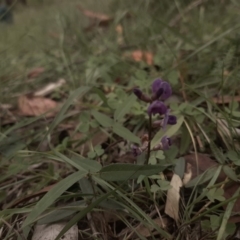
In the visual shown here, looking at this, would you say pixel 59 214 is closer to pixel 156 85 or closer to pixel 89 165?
pixel 89 165

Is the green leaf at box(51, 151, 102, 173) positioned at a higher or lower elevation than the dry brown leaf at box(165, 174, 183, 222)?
higher

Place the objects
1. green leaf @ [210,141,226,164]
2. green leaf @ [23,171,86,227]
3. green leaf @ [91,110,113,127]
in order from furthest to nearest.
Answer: green leaf @ [91,110,113,127] < green leaf @ [210,141,226,164] < green leaf @ [23,171,86,227]

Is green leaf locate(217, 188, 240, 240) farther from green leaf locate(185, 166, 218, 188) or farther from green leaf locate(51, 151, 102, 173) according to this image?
green leaf locate(51, 151, 102, 173)

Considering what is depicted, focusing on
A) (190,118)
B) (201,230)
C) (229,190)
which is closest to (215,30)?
(190,118)

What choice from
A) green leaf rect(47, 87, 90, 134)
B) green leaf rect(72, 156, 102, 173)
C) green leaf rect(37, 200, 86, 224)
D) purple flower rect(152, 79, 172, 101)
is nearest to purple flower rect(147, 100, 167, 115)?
purple flower rect(152, 79, 172, 101)

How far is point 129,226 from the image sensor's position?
911mm

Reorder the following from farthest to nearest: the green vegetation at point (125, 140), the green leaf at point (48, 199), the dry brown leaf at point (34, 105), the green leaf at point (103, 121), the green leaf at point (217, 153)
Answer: the dry brown leaf at point (34, 105)
the green leaf at point (103, 121)
the green leaf at point (217, 153)
the green vegetation at point (125, 140)
the green leaf at point (48, 199)

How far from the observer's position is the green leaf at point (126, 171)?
84 centimetres

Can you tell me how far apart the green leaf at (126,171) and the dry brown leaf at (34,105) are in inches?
31.3

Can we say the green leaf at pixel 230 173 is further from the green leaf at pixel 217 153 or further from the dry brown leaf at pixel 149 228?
the dry brown leaf at pixel 149 228

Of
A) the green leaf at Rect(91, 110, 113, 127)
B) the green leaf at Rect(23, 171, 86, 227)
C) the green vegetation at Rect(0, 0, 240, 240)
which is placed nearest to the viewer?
the green leaf at Rect(23, 171, 86, 227)

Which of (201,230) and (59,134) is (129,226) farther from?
(59,134)

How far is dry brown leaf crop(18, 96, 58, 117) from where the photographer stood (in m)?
1.62

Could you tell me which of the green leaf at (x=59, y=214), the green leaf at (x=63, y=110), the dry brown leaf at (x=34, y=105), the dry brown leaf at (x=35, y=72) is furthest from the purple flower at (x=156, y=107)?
the dry brown leaf at (x=35, y=72)
